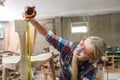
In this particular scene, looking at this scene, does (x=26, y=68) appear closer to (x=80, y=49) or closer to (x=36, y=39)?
(x=80, y=49)

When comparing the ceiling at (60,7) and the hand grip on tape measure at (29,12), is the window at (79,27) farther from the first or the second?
the hand grip on tape measure at (29,12)

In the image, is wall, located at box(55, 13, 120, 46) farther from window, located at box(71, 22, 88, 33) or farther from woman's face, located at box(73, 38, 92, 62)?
woman's face, located at box(73, 38, 92, 62)

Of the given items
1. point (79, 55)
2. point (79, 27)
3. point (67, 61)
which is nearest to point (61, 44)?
point (67, 61)

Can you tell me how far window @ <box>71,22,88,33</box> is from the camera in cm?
748

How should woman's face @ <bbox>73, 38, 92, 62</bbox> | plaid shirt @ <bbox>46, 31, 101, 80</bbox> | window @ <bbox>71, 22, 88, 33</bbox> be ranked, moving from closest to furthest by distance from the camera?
woman's face @ <bbox>73, 38, 92, 62</bbox>, plaid shirt @ <bbox>46, 31, 101, 80</bbox>, window @ <bbox>71, 22, 88, 33</bbox>

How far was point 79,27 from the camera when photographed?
7.75m

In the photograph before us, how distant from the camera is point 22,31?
44.1 inches

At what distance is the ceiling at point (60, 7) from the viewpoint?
5586mm

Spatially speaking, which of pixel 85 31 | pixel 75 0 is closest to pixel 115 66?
pixel 85 31

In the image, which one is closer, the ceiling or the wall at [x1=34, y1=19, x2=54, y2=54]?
the ceiling

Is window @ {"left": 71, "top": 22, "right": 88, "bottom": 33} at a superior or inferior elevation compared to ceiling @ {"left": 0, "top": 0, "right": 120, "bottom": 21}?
inferior

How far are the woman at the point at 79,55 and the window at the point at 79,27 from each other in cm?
598

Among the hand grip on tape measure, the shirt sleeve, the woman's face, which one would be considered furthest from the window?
the hand grip on tape measure

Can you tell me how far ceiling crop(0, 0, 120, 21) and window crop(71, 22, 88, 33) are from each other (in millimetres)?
496
